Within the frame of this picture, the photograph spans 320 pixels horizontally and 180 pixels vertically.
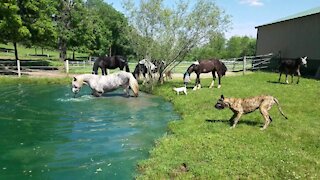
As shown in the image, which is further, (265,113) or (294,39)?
(294,39)

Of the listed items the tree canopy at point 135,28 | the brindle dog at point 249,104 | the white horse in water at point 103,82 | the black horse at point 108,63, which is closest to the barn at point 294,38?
the tree canopy at point 135,28

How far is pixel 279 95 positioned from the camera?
1698 centimetres

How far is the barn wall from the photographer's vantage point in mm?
28031

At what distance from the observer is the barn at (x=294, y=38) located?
92.0ft

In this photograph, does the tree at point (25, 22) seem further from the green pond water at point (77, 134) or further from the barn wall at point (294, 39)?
the barn wall at point (294, 39)

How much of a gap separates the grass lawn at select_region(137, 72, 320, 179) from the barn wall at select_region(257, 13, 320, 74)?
15.6 metres

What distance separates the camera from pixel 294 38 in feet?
102

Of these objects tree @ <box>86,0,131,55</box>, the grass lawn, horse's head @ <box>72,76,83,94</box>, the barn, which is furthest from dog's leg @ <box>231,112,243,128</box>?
tree @ <box>86,0,131,55</box>

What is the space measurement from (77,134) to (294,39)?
25110 millimetres

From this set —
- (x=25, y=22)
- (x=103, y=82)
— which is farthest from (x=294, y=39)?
(x=25, y=22)

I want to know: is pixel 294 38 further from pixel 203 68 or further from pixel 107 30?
pixel 107 30

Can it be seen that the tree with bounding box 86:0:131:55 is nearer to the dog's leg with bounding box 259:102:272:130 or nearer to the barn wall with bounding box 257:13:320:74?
the barn wall with bounding box 257:13:320:74

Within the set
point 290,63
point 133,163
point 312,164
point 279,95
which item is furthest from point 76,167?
point 290,63

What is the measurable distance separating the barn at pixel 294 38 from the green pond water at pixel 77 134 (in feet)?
51.3
